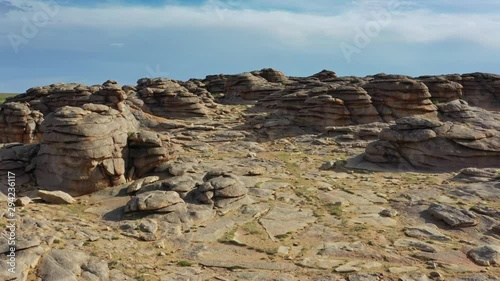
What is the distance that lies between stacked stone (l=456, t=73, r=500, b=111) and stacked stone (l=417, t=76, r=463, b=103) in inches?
435

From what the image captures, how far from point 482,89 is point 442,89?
1557 cm

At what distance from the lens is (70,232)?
14.5m

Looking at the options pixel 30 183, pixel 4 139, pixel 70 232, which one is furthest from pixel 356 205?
pixel 4 139

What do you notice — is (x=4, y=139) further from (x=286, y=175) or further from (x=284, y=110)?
(x=286, y=175)

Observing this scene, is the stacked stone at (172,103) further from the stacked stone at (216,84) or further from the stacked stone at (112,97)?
the stacked stone at (216,84)

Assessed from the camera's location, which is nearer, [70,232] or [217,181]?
[70,232]

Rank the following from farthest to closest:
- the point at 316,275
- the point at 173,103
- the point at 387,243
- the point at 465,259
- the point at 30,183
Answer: the point at 173,103 < the point at 30,183 < the point at 387,243 < the point at 465,259 < the point at 316,275

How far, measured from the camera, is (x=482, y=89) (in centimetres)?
6009

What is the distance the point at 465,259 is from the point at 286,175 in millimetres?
12813

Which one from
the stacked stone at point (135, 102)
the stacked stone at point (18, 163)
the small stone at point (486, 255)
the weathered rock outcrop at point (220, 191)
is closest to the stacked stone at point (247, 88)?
the stacked stone at point (135, 102)

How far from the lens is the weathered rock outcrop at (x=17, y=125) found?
44688mm

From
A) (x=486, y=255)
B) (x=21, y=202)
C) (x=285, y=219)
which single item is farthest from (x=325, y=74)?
(x=21, y=202)

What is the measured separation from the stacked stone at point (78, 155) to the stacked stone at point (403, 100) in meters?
30.2

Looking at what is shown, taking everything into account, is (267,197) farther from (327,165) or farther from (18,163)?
(18,163)
